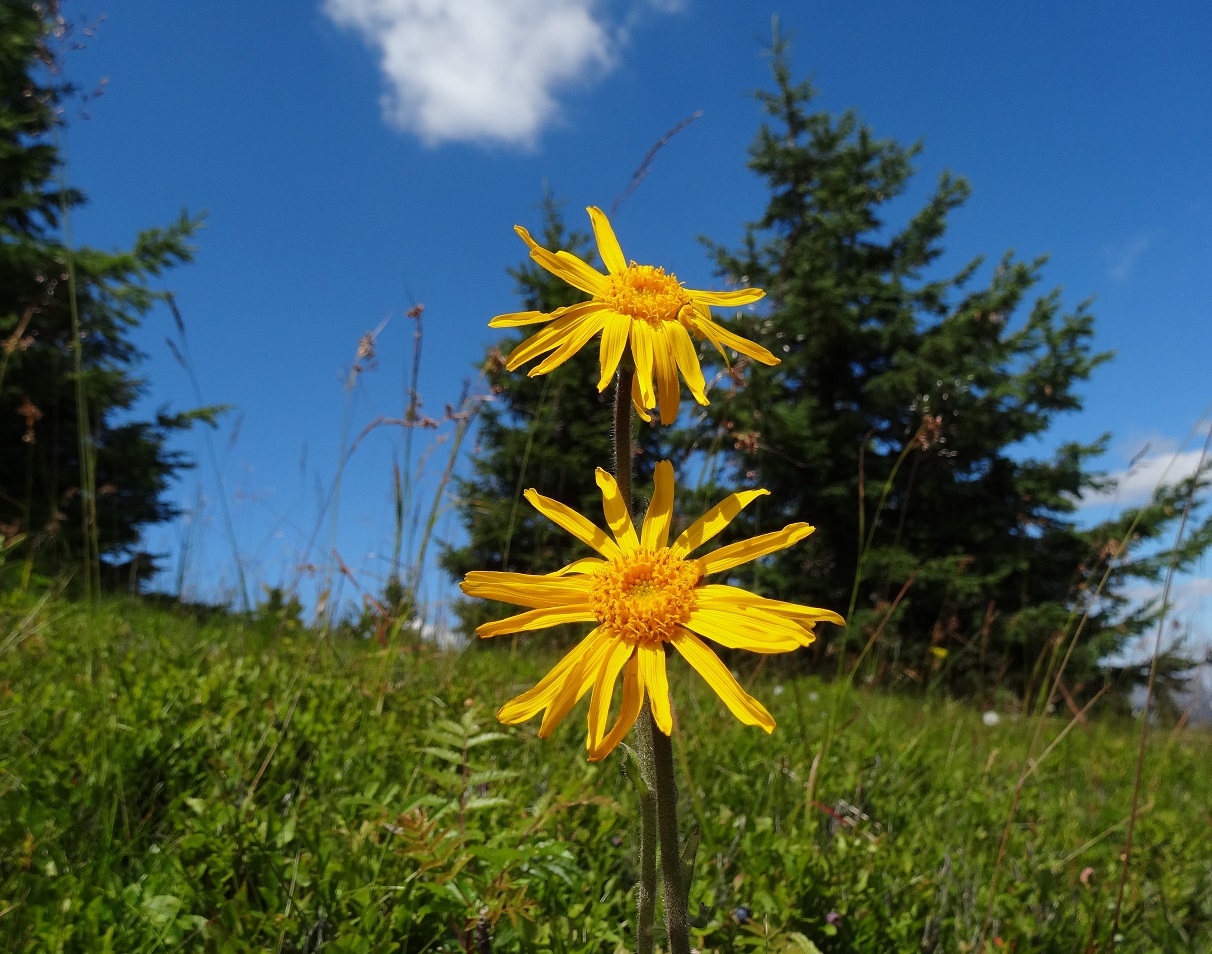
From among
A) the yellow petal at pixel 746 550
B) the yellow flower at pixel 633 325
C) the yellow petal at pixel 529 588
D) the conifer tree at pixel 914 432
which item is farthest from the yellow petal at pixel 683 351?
the conifer tree at pixel 914 432

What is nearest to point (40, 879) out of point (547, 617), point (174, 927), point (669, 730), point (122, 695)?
point (174, 927)

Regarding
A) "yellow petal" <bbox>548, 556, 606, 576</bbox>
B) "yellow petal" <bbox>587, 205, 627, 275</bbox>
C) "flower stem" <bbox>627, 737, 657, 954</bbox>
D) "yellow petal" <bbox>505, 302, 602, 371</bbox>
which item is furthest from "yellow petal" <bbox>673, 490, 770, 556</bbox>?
"yellow petal" <bbox>587, 205, 627, 275</bbox>

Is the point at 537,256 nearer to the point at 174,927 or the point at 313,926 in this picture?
the point at 313,926

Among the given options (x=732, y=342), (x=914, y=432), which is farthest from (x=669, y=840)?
(x=914, y=432)

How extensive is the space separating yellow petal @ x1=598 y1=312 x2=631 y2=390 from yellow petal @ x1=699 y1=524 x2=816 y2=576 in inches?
12.2

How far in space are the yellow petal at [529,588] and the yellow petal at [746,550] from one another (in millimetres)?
191

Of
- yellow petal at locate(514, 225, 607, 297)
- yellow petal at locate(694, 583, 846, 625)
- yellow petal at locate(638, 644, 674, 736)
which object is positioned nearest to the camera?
yellow petal at locate(638, 644, 674, 736)

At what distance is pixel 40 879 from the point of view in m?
1.49

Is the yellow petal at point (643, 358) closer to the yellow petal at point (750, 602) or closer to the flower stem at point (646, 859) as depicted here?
the yellow petal at point (750, 602)

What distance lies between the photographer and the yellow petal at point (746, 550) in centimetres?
110

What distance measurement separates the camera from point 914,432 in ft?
32.2

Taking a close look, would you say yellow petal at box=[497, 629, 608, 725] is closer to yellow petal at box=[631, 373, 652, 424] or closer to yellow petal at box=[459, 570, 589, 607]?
yellow petal at box=[459, 570, 589, 607]

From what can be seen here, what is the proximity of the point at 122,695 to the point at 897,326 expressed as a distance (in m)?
11.8

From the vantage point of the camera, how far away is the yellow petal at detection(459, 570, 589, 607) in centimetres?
108
